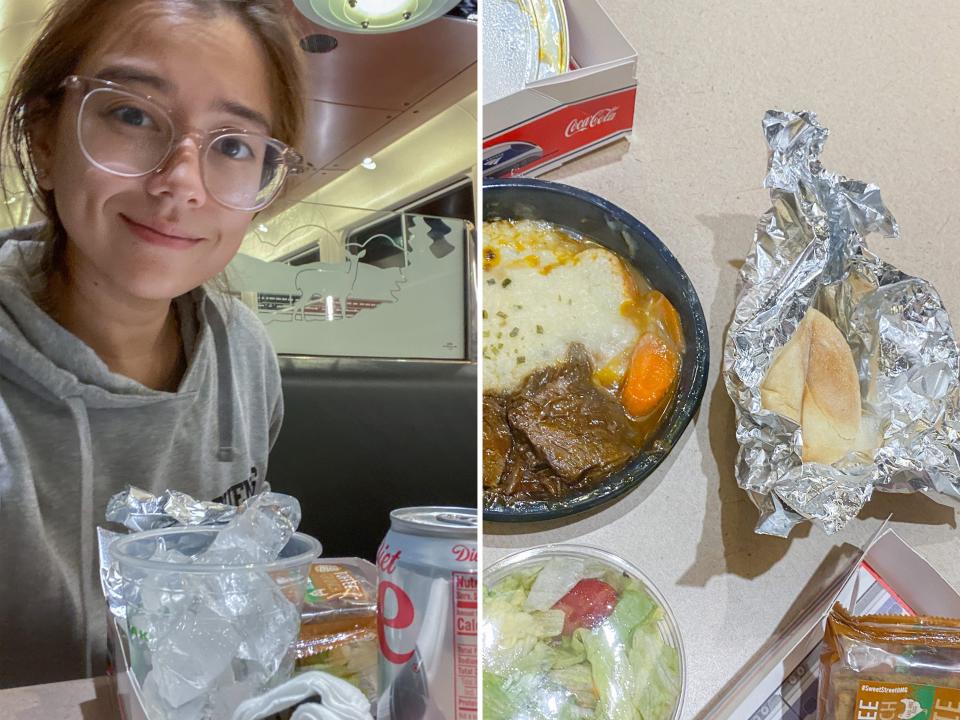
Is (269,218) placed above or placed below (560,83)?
below

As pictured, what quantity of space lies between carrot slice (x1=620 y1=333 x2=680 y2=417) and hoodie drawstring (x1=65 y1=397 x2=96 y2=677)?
554 mm

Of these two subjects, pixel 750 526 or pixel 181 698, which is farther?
pixel 750 526

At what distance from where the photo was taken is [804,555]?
2.70 feet

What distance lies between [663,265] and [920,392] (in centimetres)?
31

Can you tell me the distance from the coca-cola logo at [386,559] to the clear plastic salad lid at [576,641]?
33 centimetres

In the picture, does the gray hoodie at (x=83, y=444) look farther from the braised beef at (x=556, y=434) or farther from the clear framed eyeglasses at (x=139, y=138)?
the braised beef at (x=556, y=434)

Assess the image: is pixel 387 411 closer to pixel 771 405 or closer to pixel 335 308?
pixel 335 308

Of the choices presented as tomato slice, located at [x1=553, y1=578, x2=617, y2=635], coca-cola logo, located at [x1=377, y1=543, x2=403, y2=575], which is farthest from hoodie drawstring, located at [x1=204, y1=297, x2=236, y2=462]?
tomato slice, located at [x1=553, y1=578, x2=617, y2=635]

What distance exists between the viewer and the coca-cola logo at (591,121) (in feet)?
2.67

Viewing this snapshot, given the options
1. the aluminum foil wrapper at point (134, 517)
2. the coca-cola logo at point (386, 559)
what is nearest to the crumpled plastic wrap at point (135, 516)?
the aluminum foil wrapper at point (134, 517)

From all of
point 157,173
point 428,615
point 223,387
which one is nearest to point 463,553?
point 428,615

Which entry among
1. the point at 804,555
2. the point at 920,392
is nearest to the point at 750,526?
the point at 804,555

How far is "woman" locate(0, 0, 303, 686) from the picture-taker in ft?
1.26

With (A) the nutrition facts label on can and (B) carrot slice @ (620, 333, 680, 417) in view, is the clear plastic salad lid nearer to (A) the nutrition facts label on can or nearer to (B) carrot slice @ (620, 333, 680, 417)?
(B) carrot slice @ (620, 333, 680, 417)
